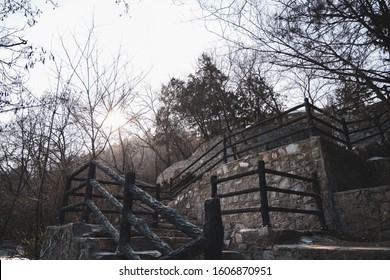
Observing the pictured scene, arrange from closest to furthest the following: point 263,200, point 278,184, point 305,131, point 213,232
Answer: point 213,232 < point 263,200 < point 278,184 < point 305,131

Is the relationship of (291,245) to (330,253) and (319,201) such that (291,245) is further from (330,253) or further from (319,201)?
(319,201)

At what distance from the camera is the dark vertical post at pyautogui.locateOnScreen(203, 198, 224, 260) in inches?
66.6

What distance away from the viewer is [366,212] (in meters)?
4.11

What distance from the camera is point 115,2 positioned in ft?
12.9

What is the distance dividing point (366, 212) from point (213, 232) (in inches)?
139

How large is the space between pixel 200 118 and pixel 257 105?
3.58 meters

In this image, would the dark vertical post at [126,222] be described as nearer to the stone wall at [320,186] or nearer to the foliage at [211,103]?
the stone wall at [320,186]

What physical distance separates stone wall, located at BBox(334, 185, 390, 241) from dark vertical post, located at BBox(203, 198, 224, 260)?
345 centimetres

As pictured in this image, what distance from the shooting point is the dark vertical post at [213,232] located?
169 centimetres

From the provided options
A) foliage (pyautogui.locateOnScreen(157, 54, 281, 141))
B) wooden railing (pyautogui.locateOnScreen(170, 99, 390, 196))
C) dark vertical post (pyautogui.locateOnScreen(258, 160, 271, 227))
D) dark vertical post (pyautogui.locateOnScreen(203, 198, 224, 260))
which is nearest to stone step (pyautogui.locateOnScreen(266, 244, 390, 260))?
dark vertical post (pyautogui.locateOnScreen(258, 160, 271, 227))

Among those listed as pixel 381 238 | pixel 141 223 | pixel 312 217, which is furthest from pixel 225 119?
pixel 141 223

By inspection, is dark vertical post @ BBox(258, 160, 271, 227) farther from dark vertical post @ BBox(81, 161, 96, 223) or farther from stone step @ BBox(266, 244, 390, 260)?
dark vertical post @ BBox(81, 161, 96, 223)

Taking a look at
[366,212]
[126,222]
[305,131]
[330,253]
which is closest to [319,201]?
[366,212]
